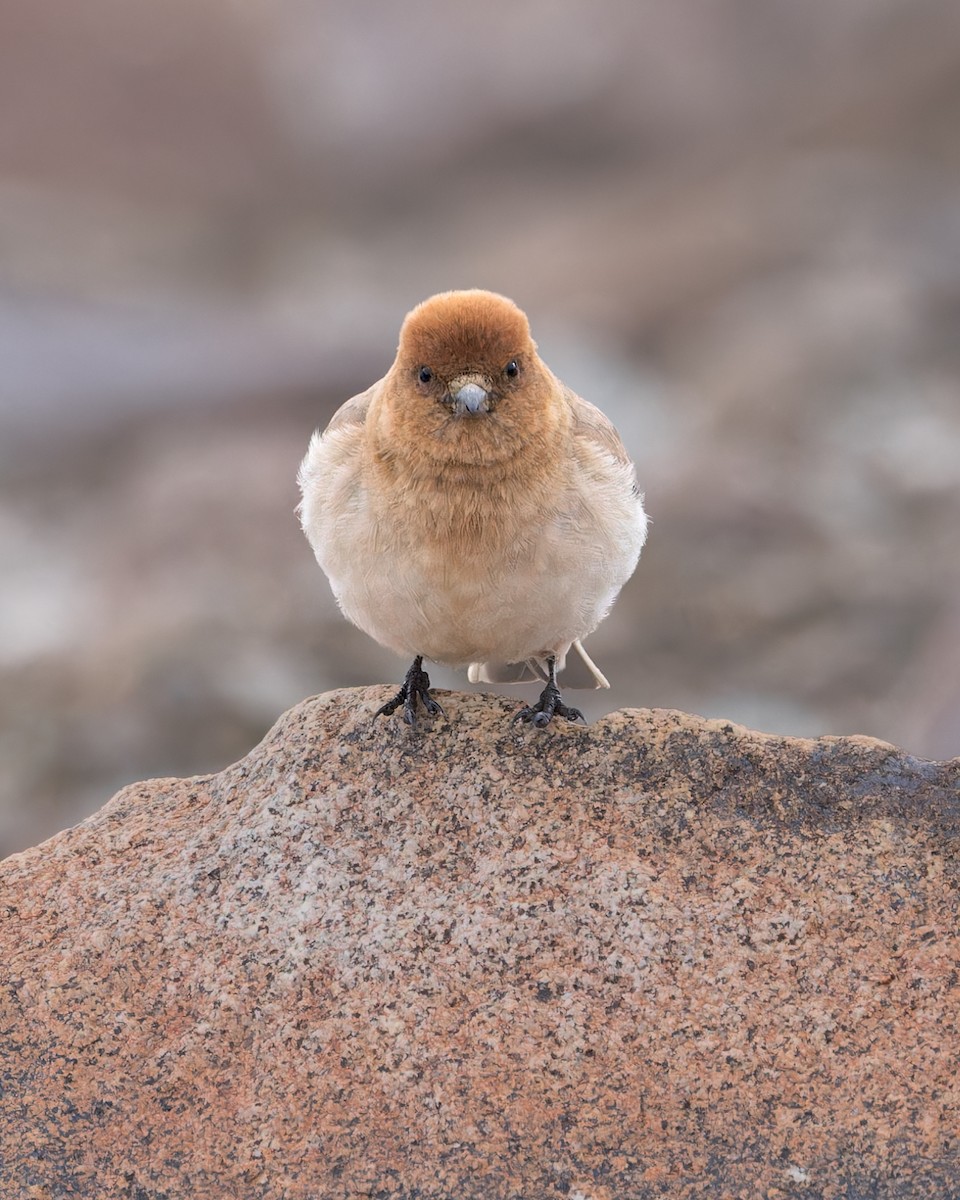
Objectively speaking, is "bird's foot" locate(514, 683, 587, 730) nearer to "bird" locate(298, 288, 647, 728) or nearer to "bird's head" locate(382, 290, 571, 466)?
"bird" locate(298, 288, 647, 728)

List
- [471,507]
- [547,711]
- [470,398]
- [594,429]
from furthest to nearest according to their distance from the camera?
[594,429] → [547,711] → [471,507] → [470,398]

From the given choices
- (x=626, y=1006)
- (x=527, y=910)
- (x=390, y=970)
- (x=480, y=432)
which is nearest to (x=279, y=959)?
(x=390, y=970)

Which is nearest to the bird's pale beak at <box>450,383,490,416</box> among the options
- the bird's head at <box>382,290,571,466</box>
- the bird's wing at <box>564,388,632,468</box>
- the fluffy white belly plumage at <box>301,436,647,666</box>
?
the bird's head at <box>382,290,571,466</box>

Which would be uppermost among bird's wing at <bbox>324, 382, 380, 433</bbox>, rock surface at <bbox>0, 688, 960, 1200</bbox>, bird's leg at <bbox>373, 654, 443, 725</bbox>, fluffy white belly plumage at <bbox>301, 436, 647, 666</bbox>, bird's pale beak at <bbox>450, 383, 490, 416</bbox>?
bird's wing at <bbox>324, 382, 380, 433</bbox>

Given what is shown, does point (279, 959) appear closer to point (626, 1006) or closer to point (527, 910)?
point (527, 910)

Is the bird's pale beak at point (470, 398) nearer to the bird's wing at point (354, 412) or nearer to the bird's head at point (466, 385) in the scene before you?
the bird's head at point (466, 385)

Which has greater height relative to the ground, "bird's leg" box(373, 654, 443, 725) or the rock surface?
"bird's leg" box(373, 654, 443, 725)

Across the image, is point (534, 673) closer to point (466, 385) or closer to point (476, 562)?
point (476, 562)

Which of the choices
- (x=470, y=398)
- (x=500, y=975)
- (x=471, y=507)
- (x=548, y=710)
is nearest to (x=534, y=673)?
(x=548, y=710)
